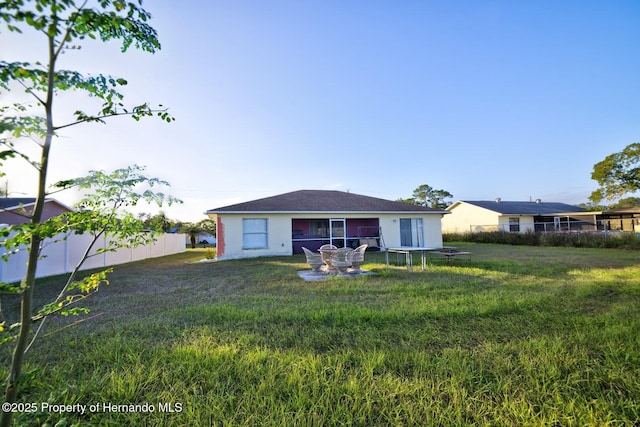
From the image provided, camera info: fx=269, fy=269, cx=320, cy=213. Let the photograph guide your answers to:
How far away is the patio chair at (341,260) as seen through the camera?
8398 mm

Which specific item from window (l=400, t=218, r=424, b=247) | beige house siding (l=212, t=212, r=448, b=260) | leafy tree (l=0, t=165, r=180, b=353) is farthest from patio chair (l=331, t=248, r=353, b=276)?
window (l=400, t=218, r=424, b=247)

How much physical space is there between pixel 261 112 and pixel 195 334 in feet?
32.0

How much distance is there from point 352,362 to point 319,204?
1436cm

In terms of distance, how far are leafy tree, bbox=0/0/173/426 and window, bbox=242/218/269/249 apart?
13.4 metres

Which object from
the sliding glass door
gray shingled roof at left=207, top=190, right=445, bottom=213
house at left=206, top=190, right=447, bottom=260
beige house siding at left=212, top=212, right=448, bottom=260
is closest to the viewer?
beige house siding at left=212, top=212, right=448, bottom=260

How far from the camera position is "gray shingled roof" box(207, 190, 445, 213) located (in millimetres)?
15195

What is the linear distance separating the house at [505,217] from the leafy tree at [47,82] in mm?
30123

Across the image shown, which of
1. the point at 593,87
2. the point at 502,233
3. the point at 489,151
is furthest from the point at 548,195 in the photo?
the point at 593,87

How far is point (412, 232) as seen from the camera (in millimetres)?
17484

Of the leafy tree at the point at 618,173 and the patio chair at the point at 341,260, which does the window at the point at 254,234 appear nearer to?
the patio chair at the point at 341,260

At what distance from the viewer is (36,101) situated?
1.41 metres

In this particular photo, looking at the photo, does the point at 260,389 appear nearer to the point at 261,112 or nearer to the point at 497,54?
the point at 261,112

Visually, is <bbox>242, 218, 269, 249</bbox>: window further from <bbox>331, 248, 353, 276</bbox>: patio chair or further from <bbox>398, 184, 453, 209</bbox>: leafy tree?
<bbox>398, 184, 453, 209</bbox>: leafy tree

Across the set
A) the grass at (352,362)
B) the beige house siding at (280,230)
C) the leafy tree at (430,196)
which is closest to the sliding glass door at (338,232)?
the beige house siding at (280,230)
